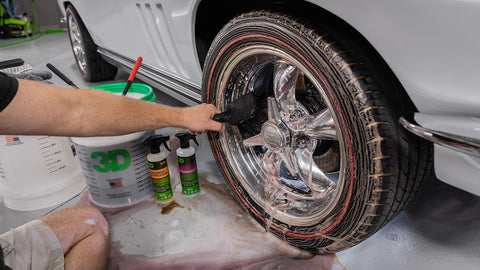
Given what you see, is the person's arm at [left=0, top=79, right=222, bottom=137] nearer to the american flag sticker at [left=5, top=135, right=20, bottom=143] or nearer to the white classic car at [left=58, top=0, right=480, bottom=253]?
the white classic car at [left=58, top=0, right=480, bottom=253]

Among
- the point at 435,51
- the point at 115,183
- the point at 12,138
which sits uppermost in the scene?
the point at 435,51

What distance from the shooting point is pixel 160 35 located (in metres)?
1.71

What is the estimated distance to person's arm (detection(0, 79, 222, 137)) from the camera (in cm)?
85

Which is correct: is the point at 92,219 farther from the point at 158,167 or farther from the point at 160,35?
the point at 160,35

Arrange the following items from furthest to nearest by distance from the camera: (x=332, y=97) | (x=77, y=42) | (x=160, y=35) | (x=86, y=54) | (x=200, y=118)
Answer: (x=77, y=42) < (x=86, y=54) < (x=160, y=35) < (x=200, y=118) < (x=332, y=97)

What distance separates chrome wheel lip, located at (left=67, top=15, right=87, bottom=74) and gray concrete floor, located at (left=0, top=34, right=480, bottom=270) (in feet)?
6.35

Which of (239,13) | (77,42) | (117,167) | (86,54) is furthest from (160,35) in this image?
(77,42)

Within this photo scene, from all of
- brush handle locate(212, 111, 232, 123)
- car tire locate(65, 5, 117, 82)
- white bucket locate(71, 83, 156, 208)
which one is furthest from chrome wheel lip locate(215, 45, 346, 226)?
car tire locate(65, 5, 117, 82)

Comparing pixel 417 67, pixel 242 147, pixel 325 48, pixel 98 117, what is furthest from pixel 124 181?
pixel 417 67

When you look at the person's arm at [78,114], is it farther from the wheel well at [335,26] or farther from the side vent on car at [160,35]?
the side vent on car at [160,35]

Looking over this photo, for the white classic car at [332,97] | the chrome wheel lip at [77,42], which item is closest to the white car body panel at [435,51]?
the white classic car at [332,97]

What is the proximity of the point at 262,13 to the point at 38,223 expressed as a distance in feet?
3.39

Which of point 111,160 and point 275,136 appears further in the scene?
point 111,160

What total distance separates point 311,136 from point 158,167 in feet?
2.26
